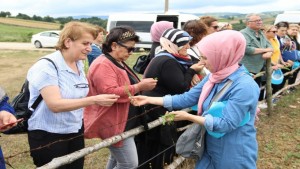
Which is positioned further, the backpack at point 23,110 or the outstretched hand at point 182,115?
the backpack at point 23,110

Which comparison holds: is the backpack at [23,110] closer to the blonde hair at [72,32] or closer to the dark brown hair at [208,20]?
the blonde hair at [72,32]

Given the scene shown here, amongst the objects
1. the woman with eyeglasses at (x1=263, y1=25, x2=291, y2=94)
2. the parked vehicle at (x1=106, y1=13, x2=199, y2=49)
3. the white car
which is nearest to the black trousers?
the woman with eyeglasses at (x1=263, y1=25, x2=291, y2=94)

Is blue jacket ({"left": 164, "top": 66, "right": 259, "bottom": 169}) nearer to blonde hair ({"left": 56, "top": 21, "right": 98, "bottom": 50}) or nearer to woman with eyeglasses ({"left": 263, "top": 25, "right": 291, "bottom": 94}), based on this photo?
blonde hair ({"left": 56, "top": 21, "right": 98, "bottom": 50})

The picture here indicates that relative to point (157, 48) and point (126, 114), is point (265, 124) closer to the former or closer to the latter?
point (157, 48)

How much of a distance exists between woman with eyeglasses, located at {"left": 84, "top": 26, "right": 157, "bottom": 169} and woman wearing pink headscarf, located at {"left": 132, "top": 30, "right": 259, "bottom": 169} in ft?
1.85

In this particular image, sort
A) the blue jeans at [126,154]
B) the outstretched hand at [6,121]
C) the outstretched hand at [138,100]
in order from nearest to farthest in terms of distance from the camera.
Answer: the outstretched hand at [6,121]
the outstretched hand at [138,100]
the blue jeans at [126,154]

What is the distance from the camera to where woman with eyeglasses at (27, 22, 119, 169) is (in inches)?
76.3

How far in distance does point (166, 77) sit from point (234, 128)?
0.98m

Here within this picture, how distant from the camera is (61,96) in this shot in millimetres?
2014

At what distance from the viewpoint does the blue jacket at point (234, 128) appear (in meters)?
1.82

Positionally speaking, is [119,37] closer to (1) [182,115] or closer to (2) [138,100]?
(2) [138,100]

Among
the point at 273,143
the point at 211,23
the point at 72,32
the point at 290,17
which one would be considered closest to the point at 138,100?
the point at 72,32

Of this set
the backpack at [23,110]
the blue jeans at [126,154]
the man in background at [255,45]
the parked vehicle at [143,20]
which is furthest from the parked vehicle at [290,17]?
the backpack at [23,110]

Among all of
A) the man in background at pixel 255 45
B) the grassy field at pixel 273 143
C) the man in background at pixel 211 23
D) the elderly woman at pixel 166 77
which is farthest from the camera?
the man in background at pixel 255 45
